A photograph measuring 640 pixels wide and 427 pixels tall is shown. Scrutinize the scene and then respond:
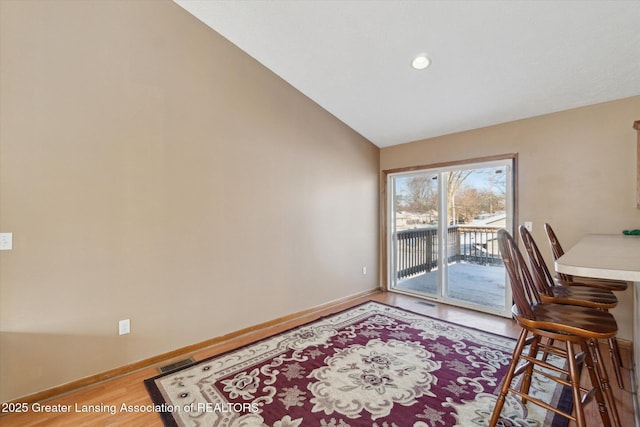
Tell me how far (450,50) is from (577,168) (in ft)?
6.22

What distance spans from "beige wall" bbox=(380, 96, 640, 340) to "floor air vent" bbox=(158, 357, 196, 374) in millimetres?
3862

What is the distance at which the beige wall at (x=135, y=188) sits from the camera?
1.98 metres

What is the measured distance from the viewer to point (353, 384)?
2.13 m

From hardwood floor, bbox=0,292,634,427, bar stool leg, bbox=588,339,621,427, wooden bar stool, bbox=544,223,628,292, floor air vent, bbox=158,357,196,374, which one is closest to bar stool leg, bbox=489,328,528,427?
bar stool leg, bbox=588,339,621,427

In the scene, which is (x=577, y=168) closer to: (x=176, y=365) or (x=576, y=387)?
(x=576, y=387)

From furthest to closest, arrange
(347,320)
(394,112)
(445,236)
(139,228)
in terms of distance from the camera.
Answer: (445,236), (394,112), (347,320), (139,228)

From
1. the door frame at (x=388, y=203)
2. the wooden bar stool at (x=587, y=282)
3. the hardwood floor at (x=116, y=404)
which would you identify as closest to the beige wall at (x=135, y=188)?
the hardwood floor at (x=116, y=404)

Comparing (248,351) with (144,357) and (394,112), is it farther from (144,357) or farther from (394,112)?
(394,112)

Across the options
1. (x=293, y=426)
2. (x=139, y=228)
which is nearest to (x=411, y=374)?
(x=293, y=426)

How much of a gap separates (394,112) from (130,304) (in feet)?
11.6

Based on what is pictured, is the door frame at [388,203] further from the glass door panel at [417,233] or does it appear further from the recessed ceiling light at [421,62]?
the recessed ceiling light at [421,62]

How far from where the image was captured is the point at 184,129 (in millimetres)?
2678

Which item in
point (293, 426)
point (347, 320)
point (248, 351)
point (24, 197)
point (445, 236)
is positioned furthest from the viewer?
point (445, 236)

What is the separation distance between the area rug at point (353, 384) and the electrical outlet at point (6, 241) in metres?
1.38
